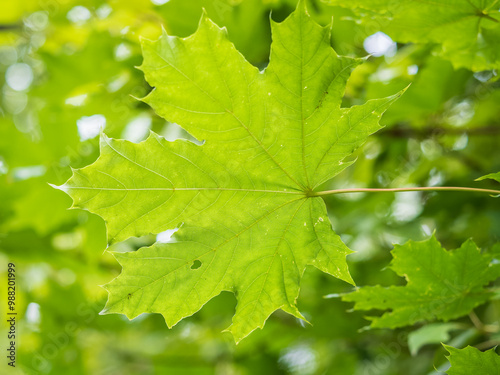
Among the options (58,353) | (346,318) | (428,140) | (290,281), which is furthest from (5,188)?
(428,140)

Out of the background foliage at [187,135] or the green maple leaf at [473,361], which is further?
the background foliage at [187,135]

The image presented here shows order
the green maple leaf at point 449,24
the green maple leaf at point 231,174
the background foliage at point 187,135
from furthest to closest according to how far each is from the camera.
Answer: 1. the background foliage at point 187,135
2. the green maple leaf at point 449,24
3. the green maple leaf at point 231,174

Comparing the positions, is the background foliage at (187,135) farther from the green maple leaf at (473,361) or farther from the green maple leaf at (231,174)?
the green maple leaf at (231,174)

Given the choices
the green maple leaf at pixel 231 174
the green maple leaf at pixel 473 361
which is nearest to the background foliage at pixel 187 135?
the green maple leaf at pixel 473 361

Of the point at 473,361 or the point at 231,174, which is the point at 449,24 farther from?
the point at 473,361

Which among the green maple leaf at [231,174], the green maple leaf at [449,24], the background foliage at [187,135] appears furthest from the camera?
the background foliage at [187,135]

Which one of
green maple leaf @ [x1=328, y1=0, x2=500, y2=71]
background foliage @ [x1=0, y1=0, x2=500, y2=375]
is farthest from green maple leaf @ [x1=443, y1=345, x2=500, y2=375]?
green maple leaf @ [x1=328, y1=0, x2=500, y2=71]

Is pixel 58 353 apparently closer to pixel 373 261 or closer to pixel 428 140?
pixel 373 261
